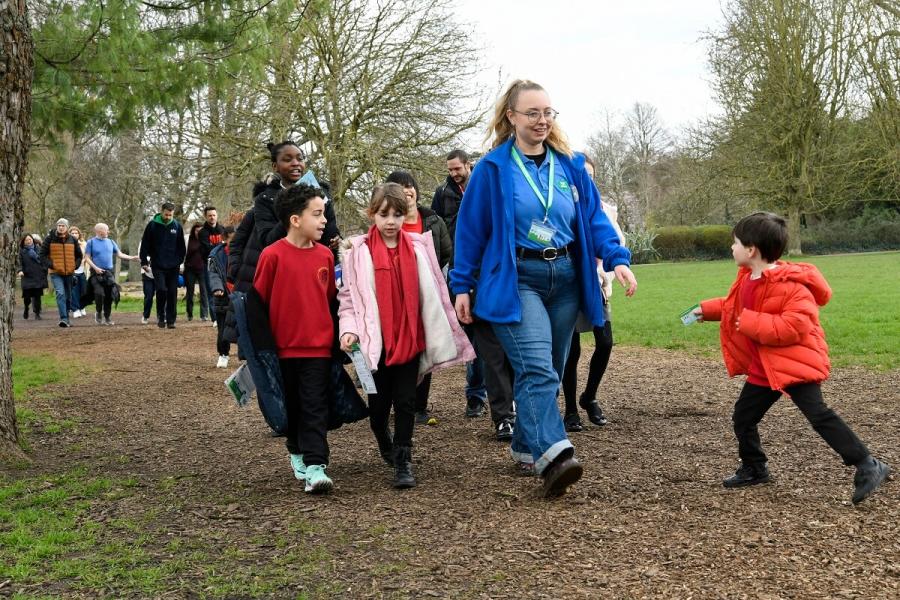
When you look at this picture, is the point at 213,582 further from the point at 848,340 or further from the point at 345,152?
the point at 345,152

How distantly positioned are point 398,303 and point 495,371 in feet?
3.02

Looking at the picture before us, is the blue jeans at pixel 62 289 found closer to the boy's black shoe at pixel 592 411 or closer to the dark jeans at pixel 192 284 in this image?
the dark jeans at pixel 192 284

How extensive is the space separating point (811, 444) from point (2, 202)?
205 inches

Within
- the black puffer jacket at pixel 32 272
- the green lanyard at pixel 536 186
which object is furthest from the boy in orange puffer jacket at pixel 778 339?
the black puffer jacket at pixel 32 272

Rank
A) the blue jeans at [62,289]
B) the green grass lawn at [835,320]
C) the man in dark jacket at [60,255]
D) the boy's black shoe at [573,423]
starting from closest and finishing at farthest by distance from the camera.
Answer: the boy's black shoe at [573,423] → the green grass lawn at [835,320] → the man in dark jacket at [60,255] → the blue jeans at [62,289]

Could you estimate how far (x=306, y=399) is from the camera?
17.4 feet

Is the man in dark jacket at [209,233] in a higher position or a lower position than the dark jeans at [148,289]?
higher

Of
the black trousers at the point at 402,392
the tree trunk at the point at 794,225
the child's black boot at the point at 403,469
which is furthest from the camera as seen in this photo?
the tree trunk at the point at 794,225

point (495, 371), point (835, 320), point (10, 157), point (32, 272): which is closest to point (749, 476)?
point (495, 371)

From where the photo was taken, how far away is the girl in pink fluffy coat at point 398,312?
5258 millimetres

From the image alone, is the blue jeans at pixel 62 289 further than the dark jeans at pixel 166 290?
Yes

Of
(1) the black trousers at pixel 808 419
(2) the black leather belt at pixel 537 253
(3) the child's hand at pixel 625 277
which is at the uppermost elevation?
(2) the black leather belt at pixel 537 253

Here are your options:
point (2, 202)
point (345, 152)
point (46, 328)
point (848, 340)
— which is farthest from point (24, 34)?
point (345, 152)

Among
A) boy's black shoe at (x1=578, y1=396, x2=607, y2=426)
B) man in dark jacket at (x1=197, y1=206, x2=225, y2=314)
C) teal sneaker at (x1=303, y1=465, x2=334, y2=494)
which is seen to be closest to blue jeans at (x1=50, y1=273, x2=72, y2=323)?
man in dark jacket at (x1=197, y1=206, x2=225, y2=314)
